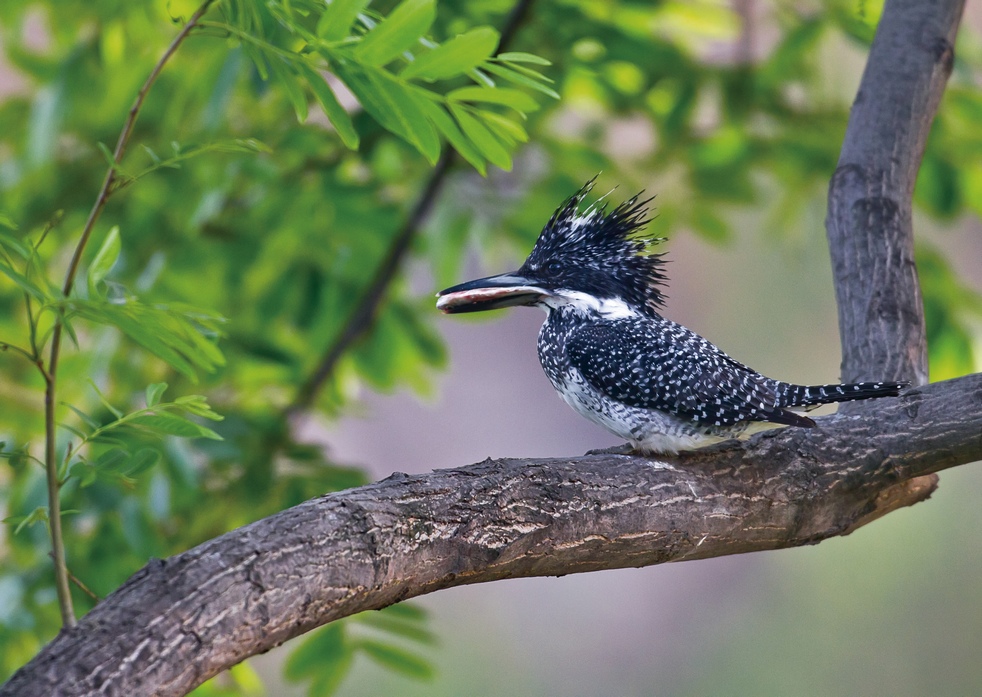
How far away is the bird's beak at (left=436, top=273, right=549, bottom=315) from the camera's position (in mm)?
1523

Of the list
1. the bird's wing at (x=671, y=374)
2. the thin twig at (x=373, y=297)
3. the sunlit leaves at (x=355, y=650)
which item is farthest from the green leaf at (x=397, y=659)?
the bird's wing at (x=671, y=374)

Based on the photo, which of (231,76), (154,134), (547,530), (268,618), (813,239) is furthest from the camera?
(813,239)

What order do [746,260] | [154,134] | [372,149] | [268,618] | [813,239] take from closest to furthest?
[268,618], [372,149], [154,134], [813,239], [746,260]

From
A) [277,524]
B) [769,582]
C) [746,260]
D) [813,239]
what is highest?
[746,260]

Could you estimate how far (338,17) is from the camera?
3.27 feet

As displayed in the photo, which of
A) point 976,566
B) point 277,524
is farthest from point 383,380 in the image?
point 976,566

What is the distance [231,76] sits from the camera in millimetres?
1818

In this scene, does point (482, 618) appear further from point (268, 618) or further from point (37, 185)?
point (268, 618)

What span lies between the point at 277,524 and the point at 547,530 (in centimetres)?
36

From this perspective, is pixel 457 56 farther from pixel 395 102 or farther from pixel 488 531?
pixel 488 531

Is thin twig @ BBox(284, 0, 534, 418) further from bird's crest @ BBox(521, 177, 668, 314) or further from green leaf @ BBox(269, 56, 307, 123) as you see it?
green leaf @ BBox(269, 56, 307, 123)

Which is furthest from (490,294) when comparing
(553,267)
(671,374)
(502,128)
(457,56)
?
(457,56)

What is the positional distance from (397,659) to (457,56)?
1.35 m

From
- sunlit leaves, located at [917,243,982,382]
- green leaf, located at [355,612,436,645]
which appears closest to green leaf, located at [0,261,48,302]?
green leaf, located at [355,612,436,645]
